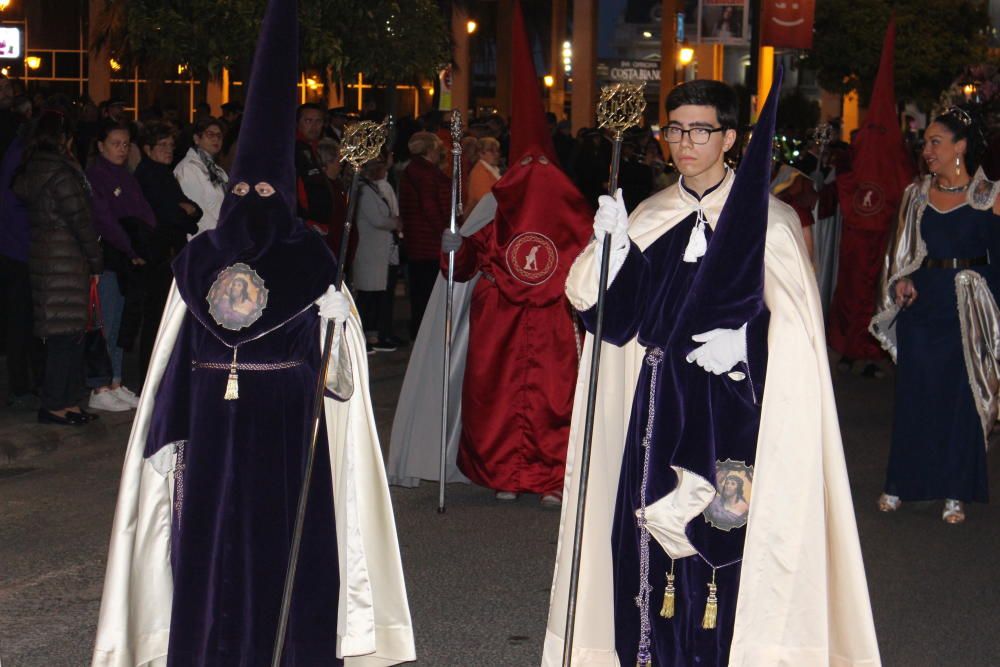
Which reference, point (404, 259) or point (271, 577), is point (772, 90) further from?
point (404, 259)

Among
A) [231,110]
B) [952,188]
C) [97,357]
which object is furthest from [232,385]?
[231,110]

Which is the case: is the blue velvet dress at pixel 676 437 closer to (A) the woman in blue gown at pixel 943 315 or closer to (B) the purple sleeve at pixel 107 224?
(A) the woman in blue gown at pixel 943 315

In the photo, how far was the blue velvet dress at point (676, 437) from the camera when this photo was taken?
15.5 ft

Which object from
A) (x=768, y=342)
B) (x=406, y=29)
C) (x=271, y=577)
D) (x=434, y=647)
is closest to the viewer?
(x=768, y=342)

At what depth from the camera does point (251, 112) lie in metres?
5.04

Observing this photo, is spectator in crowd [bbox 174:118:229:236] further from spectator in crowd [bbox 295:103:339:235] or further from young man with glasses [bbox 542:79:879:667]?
young man with glasses [bbox 542:79:879:667]

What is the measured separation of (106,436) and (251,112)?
18.2ft

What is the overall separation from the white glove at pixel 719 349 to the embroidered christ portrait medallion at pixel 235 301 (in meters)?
1.40

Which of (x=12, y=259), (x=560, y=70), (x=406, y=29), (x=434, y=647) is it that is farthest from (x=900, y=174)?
(x=560, y=70)

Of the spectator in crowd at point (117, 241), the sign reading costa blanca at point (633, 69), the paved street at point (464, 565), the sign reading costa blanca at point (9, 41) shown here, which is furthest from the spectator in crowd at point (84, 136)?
the sign reading costa blanca at point (633, 69)

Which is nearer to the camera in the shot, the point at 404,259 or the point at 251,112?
the point at 251,112

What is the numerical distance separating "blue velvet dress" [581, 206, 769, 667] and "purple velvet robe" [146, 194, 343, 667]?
1002 mm

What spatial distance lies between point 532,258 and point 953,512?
2.63 m

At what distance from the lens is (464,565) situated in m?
7.21
